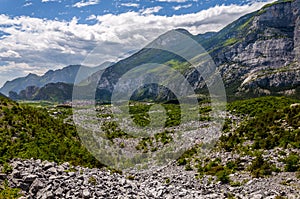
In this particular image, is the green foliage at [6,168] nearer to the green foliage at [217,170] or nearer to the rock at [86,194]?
the rock at [86,194]

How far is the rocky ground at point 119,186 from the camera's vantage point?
66.0 ft

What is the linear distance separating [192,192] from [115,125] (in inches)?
1660

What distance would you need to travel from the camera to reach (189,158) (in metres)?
37.0

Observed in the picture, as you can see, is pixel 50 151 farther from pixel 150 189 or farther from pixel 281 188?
pixel 281 188

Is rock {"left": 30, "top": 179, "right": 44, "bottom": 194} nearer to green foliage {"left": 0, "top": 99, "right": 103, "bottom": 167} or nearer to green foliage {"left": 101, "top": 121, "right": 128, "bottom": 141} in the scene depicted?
green foliage {"left": 0, "top": 99, "right": 103, "bottom": 167}

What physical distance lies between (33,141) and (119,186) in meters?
15.2

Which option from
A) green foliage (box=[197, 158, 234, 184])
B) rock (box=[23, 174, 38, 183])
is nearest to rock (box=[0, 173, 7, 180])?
rock (box=[23, 174, 38, 183])

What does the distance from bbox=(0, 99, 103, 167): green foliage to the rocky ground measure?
2864mm

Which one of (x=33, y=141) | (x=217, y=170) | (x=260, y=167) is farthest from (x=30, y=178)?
(x=260, y=167)

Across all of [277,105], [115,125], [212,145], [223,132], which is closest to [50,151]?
[212,145]

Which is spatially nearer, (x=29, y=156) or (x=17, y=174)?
(x=17, y=174)

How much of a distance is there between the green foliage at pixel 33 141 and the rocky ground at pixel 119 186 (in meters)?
2.86

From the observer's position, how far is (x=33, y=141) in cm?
3275

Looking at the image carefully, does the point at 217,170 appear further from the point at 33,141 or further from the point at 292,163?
the point at 33,141
